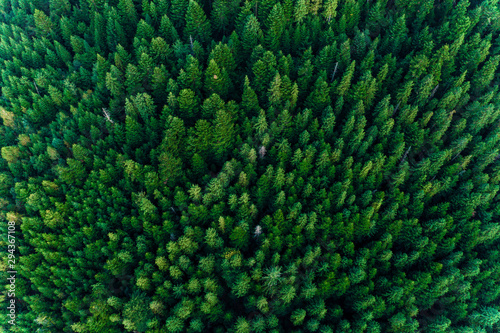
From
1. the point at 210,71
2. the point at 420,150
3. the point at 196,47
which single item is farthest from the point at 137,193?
the point at 420,150

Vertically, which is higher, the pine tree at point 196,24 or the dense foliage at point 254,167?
the pine tree at point 196,24

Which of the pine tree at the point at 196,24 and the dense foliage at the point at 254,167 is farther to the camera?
the pine tree at the point at 196,24

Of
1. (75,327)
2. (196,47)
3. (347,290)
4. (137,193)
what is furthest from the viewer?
(196,47)

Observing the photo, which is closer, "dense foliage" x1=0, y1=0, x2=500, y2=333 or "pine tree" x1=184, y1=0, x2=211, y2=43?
"dense foliage" x1=0, y1=0, x2=500, y2=333

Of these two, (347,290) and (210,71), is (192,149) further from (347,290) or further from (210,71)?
(347,290)

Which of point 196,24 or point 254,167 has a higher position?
point 196,24

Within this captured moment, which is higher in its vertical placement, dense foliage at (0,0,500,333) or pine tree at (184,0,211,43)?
pine tree at (184,0,211,43)

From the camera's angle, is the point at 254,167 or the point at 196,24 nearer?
the point at 254,167

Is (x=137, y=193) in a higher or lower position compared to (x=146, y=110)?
lower
